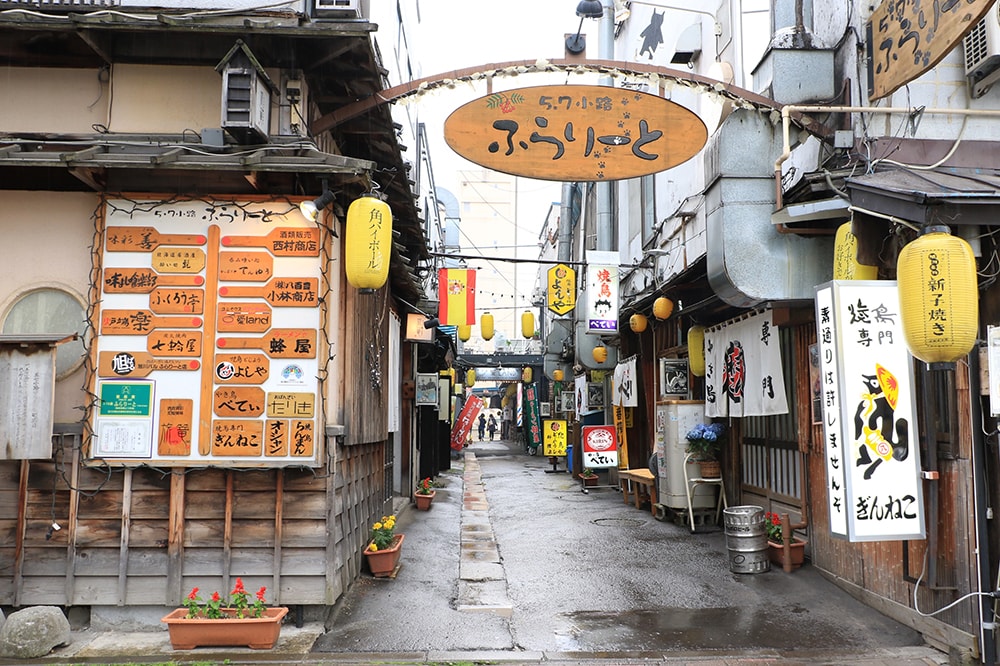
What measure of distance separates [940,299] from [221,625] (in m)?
→ 8.21

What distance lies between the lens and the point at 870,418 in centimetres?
802

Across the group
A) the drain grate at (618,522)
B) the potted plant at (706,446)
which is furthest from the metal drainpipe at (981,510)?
the drain grate at (618,522)

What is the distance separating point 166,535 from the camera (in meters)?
9.35

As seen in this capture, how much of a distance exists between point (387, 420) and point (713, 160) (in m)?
8.04

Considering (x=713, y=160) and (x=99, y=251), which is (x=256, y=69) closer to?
(x=99, y=251)

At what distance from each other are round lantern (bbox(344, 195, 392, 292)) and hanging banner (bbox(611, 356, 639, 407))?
1380 cm

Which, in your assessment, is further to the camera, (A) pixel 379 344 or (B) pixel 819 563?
(A) pixel 379 344

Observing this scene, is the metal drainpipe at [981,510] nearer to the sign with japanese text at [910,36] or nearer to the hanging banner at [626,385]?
the sign with japanese text at [910,36]

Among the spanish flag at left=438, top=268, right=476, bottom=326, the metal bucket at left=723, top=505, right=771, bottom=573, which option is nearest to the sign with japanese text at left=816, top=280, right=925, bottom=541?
the metal bucket at left=723, top=505, right=771, bottom=573

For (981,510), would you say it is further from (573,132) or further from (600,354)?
(600,354)

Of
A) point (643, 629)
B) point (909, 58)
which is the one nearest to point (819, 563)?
point (643, 629)

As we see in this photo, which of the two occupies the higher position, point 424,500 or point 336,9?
point 336,9

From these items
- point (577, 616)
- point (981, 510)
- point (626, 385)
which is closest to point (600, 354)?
point (626, 385)

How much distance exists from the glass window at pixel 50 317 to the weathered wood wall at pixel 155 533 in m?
1.17
